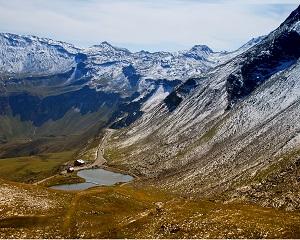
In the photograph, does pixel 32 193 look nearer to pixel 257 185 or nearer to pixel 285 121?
pixel 257 185

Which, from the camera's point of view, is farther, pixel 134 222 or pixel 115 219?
pixel 115 219

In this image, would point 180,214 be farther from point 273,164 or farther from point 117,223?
point 273,164

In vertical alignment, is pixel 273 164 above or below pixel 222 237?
below

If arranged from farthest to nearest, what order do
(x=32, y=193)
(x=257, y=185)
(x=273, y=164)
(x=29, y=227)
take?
(x=273, y=164)
(x=257, y=185)
(x=32, y=193)
(x=29, y=227)

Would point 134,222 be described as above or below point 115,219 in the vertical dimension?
above

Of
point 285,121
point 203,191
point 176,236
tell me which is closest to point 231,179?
point 203,191

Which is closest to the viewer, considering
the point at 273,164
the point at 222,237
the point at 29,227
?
the point at 222,237

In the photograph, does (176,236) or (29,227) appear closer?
(176,236)

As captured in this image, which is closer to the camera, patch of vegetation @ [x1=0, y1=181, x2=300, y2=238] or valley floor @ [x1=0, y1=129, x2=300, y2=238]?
patch of vegetation @ [x1=0, y1=181, x2=300, y2=238]

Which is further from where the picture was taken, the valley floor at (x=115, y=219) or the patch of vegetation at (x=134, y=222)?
the valley floor at (x=115, y=219)

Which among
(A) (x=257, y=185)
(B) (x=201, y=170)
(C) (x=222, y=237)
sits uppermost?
(C) (x=222, y=237)
